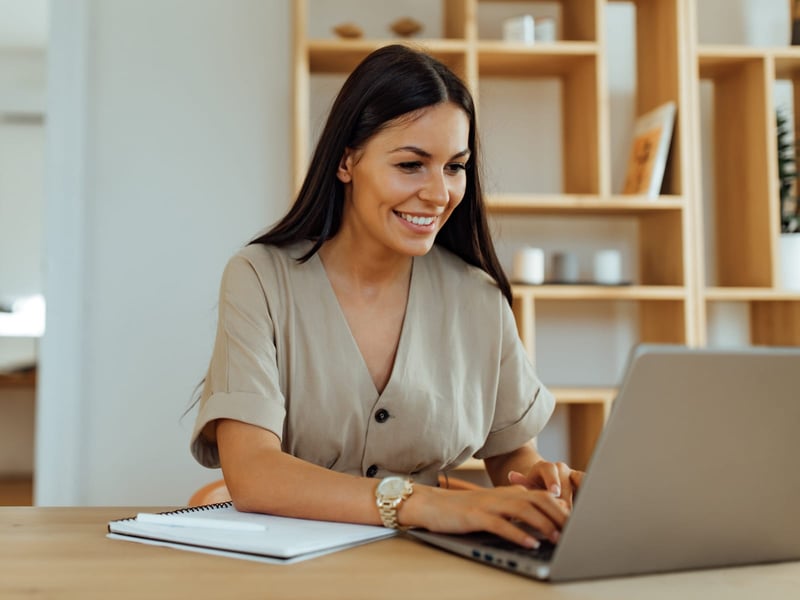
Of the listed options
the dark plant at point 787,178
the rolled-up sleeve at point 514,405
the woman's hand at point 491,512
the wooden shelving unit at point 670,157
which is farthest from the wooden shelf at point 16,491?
the dark plant at point 787,178

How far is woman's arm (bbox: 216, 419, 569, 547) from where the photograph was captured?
3.10ft

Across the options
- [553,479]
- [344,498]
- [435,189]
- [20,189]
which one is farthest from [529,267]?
[20,189]

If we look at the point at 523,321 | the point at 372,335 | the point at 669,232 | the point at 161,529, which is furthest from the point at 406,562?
the point at 669,232

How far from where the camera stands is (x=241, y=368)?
4.49 feet

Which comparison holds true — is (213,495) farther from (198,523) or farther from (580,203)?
(580,203)

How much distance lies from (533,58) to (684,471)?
2.17 m

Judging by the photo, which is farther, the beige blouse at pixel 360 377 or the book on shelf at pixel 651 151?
the book on shelf at pixel 651 151

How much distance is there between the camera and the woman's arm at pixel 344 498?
945 mm

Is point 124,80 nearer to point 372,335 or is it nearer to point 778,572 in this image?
point 372,335

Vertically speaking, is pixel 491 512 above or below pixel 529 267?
below

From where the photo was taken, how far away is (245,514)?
1.19 meters

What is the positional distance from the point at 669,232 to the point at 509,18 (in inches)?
34.5

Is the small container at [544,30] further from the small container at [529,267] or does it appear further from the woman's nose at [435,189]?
the woman's nose at [435,189]

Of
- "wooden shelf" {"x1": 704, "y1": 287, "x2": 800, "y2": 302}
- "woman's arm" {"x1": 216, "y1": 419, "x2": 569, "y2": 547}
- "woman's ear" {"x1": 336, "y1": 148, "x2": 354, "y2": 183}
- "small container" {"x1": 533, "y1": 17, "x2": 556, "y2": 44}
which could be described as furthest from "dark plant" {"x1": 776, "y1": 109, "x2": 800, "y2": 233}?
"woman's arm" {"x1": 216, "y1": 419, "x2": 569, "y2": 547}
